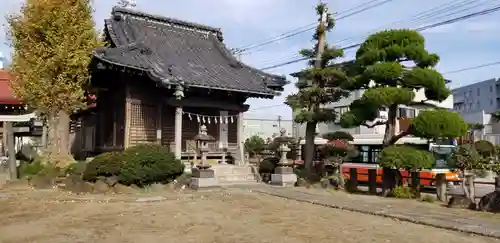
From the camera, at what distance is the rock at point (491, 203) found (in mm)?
12312

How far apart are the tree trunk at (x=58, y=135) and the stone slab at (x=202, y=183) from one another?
621 cm

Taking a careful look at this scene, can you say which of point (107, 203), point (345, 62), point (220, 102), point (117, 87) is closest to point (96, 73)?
point (117, 87)

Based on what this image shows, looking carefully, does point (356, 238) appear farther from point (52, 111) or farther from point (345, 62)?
point (52, 111)

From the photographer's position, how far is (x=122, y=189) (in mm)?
15719

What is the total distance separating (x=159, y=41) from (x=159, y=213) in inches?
548

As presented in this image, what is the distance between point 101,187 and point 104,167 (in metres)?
0.72

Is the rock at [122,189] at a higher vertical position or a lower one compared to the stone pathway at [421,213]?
higher

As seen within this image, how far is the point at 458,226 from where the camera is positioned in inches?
383

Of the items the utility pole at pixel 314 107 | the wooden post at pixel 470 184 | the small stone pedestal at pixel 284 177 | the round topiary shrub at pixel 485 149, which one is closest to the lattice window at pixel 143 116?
the small stone pedestal at pixel 284 177

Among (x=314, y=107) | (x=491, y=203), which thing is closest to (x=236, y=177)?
(x=314, y=107)

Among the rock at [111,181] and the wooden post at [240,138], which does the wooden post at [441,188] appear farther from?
the rock at [111,181]

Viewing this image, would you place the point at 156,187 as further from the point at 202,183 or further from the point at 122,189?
the point at 202,183

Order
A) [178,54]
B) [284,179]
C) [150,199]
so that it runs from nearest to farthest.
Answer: [150,199], [284,179], [178,54]

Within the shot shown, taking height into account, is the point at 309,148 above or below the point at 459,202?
above
